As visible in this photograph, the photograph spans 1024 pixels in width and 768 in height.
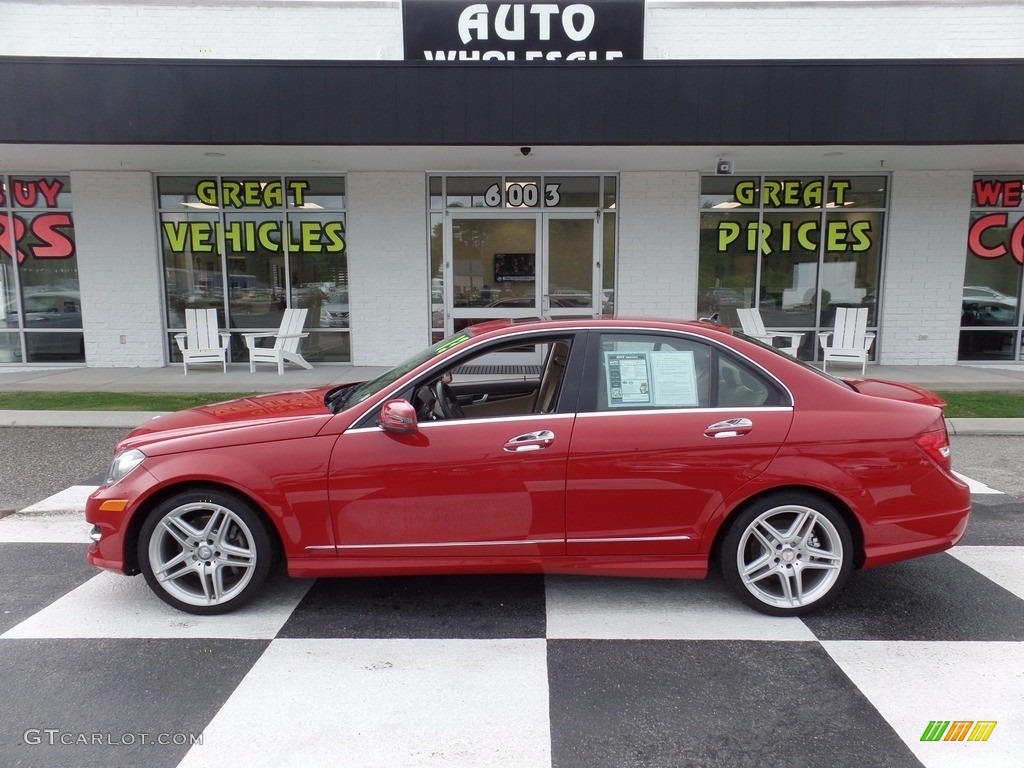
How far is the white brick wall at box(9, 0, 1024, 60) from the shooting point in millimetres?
10781

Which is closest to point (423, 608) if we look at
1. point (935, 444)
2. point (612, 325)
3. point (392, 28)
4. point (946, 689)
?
point (612, 325)

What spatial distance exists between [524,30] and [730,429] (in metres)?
8.67

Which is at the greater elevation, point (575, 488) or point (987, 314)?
point (987, 314)

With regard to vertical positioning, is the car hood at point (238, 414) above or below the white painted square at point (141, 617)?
above

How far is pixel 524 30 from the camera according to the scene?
10195 millimetres

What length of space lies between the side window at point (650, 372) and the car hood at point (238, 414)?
5.01 ft

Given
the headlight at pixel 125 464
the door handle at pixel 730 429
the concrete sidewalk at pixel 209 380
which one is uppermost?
the door handle at pixel 730 429

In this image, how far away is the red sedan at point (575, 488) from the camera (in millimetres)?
3496

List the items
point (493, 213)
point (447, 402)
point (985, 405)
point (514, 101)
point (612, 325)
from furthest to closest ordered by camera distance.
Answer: point (493, 213) → point (514, 101) → point (985, 405) → point (447, 402) → point (612, 325)

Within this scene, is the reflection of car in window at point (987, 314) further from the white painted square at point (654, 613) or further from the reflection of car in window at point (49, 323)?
the reflection of car in window at point (49, 323)

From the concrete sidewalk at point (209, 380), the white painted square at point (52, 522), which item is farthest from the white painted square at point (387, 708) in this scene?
the concrete sidewalk at point (209, 380)

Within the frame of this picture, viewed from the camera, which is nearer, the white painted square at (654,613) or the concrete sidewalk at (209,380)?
the white painted square at (654,613)

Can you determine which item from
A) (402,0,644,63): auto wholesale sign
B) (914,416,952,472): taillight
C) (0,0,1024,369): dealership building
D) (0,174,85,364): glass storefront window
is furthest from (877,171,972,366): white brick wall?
(0,174,85,364): glass storefront window

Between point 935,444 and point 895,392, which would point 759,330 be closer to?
point 895,392
